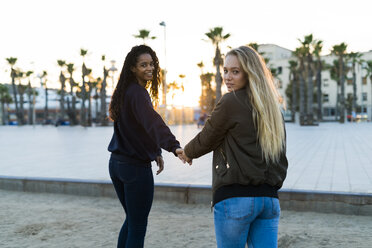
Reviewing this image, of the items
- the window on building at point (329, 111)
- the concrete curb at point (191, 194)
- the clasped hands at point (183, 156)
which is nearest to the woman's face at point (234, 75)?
the clasped hands at point (183, 156)

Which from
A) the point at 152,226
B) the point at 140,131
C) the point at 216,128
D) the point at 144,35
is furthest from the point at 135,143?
the point at 144,35

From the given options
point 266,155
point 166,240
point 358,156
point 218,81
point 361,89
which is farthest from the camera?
Answer: point 361,89

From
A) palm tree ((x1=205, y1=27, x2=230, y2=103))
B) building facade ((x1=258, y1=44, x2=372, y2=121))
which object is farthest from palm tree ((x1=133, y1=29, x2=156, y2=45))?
building facade ((x1=258, y1=44, x2=372, y2=121))

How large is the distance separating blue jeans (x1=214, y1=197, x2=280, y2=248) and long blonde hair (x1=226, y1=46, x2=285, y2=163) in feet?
0.78

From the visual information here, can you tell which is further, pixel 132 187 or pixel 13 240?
pixel 13 240

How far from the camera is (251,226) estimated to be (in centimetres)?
215

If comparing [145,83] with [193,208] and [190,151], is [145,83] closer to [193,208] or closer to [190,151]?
[190,151]

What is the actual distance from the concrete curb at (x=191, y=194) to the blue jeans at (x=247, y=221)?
4.09m

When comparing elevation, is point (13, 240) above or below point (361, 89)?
below

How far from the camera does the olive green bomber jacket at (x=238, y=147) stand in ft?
6.68

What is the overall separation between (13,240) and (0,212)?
64.8 inches

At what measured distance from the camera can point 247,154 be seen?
2.06 m

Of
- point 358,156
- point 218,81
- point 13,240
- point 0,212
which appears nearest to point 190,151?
point 13,240

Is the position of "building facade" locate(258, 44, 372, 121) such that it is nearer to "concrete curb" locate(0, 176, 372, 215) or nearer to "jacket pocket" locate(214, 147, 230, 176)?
"concrete curb" locate(0, 176, 372, 215)
